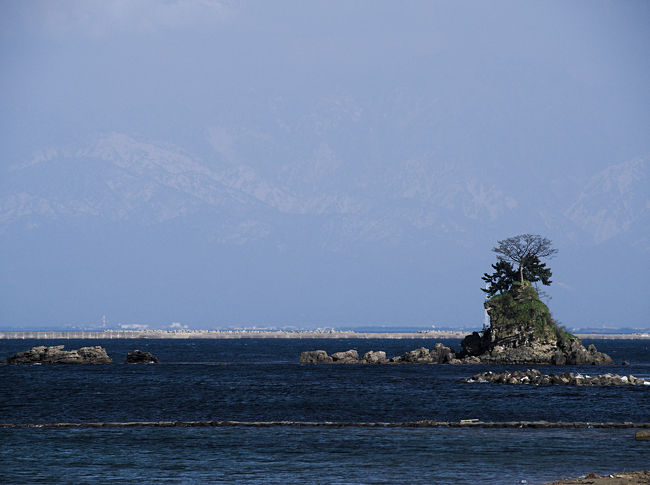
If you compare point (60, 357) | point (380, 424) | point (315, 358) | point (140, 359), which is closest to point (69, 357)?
point (60, 357)

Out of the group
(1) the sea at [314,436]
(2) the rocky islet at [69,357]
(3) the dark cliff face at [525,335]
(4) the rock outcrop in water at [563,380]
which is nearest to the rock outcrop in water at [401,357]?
(3) the dark cliff face at [525,335]

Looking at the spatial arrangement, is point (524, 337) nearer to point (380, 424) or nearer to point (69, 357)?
point (69, 357)

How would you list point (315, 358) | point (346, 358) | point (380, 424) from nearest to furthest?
1. point (380, 424)
2. point (346, 358)
3. point (315, 358)

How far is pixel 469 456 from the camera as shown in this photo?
4231 cm

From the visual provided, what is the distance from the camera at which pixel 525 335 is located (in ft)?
428

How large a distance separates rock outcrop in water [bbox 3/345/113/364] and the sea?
5293 cm

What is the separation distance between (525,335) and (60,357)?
7755cm

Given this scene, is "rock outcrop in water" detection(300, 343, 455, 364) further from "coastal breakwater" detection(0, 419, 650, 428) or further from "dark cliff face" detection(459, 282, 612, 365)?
"coastal breakwater" detection(0, 419, 650, 428)

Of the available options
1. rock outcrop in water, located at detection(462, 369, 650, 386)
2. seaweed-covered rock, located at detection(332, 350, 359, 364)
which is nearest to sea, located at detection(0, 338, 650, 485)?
rock outcrop in water, located at detection(462, 369, 650, 386)

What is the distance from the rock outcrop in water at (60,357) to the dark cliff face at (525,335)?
6351cm

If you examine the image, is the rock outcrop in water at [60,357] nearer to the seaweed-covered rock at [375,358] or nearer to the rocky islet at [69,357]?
the rocky islet at [69,357]

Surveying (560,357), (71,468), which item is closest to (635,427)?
(71,468)

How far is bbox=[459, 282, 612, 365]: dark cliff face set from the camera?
130 metres

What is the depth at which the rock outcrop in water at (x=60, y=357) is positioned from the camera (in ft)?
465
